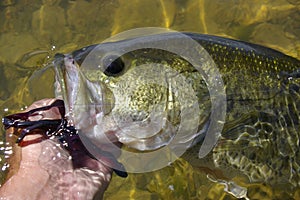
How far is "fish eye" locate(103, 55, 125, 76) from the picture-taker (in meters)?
2.12

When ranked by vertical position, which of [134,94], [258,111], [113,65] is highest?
[113,65]

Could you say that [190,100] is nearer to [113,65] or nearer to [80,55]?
[113,65]

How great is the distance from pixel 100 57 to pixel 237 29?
2.07 meters

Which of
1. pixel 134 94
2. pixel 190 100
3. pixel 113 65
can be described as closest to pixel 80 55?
pixel 113 65

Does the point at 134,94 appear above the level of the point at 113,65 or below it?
below

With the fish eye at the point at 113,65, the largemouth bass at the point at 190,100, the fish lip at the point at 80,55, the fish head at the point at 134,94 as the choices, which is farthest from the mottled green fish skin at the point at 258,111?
the fish lip at the point at 80,55

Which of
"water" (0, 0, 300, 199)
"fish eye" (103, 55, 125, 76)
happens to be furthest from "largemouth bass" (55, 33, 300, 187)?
"water" (0, 0, 300, 199)

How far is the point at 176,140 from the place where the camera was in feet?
7.67

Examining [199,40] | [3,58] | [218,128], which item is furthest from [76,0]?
[218,128]

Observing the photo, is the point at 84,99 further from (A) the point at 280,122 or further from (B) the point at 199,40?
(A) the point at 280,122

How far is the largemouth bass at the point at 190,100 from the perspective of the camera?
2.10 meters

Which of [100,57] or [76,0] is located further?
[76,0]

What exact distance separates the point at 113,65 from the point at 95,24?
1853 millimetres

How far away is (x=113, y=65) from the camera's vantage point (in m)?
2.15
